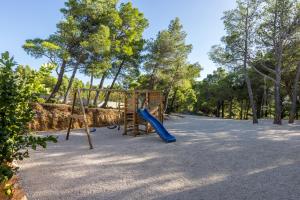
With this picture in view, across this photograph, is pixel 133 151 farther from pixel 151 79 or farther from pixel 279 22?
pixel 151 79

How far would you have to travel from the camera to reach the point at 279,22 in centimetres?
1686

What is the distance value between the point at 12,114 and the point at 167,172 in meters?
3.21

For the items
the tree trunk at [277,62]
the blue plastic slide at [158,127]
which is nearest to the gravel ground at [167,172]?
the blue plastic slide at [158,127]

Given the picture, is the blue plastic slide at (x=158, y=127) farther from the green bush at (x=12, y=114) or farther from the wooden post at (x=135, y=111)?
the green bush at (x=12, y=114)

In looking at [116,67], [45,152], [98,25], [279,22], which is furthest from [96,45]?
Answer: [279,22]

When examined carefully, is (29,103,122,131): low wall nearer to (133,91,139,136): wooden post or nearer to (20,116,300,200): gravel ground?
(133,91,139,136): wooden post

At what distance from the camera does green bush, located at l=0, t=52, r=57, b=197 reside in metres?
2.69

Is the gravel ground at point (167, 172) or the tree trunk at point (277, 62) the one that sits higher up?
the tree trunk at point (277, 62)

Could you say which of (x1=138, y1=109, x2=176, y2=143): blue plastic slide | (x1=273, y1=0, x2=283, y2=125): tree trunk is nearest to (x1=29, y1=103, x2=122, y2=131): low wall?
(x1=138, y1=109, x2=176, y2=143): blue plastic slide

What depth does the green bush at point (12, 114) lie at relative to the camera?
269 cm

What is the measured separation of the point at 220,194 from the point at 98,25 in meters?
14.0

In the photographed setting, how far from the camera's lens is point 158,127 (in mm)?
9586

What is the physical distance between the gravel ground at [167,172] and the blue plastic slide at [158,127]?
0.89 m

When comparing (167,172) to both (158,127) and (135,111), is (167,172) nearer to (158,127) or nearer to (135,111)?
(158,127)
